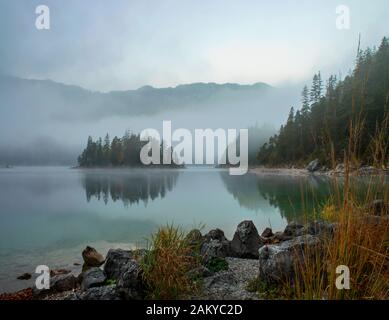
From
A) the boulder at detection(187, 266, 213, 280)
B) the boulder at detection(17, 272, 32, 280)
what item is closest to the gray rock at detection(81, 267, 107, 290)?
the boulder at detection(187, 266, 213, 280)

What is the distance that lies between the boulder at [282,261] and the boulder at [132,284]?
1.19 metres

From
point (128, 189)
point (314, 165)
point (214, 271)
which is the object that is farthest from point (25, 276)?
point (314, 165)

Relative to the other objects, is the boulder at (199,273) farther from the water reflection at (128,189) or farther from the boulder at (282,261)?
the water reflection at (128,189)

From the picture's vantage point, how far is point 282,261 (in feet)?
8.80

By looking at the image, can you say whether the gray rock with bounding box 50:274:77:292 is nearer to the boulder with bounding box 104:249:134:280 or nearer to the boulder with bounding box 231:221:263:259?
the boulder with bounding box 104:249:134:280

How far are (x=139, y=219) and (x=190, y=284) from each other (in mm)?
8544

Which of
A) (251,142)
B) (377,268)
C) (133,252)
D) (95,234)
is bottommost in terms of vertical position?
(95,234)

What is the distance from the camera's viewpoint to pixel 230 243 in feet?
15.3

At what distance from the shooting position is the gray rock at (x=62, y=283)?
4031 mm

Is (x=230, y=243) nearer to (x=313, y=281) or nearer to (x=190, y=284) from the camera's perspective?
(x=190, y=284)

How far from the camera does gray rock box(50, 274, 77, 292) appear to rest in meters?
4.03

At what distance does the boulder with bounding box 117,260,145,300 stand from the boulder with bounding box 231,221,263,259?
6.87 ft

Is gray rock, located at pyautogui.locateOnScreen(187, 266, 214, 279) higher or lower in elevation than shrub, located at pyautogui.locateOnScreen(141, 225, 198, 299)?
lower

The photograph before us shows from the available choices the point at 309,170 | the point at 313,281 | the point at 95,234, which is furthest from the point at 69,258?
the point at 309,170
